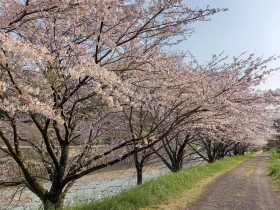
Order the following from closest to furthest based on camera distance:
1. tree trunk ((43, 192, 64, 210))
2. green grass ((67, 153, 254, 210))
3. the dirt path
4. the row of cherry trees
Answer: the row of cherry trees → tree trunk ((43, 192, 64, 210)) → green grass ((67, 153, 254, 210)) → the dirt path

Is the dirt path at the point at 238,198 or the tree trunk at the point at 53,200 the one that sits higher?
the tree trunk at the point at 53,200

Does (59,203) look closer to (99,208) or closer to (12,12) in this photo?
(99,208)

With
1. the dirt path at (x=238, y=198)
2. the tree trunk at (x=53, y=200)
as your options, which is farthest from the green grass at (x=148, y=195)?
the dirt path at (x=238, y=198)

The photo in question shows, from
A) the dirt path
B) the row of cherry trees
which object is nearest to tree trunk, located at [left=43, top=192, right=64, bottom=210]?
the row of cherry trees

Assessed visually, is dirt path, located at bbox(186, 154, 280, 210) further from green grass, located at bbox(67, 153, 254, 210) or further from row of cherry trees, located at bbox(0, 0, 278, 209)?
row of cherry trees, located at bbox(0, 0, 278, 209)

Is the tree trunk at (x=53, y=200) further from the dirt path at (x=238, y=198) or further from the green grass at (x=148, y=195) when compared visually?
the dirt path at (x=238, y=198)

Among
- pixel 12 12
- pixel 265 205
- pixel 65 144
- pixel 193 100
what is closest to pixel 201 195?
pixel 265 205

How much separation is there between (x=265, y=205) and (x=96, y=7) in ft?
26.1

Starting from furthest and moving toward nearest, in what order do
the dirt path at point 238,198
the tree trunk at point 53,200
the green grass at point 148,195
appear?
the dirt path at point 238,198 < the green grass at point 148,195 < the tree trunk at point 53,200

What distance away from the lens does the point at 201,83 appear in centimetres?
806

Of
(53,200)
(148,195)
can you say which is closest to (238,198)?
(148,195)

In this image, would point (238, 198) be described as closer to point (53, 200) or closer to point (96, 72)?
point (53, 200)

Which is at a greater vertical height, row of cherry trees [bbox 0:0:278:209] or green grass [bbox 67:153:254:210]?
row of cherry trees [bbox 0:0:278:209]

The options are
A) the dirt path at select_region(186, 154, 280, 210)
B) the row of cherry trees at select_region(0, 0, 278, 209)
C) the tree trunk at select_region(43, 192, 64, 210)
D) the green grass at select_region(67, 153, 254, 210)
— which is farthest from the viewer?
the dirt path at select_region(186, 154, 280, 210)
